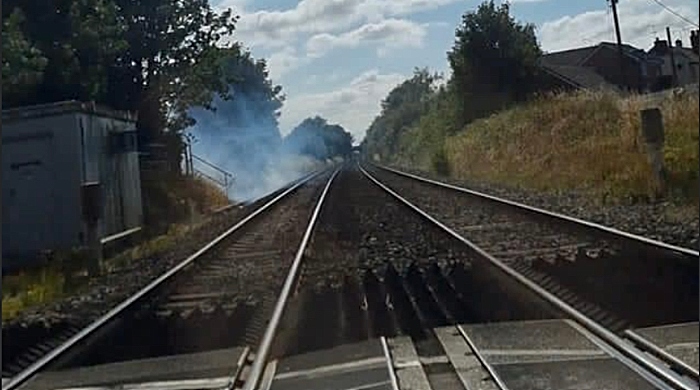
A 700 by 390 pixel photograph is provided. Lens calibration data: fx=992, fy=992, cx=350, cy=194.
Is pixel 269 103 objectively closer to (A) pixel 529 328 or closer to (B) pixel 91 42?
(B) pixel 91 42

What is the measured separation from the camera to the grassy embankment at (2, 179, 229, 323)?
335 cm

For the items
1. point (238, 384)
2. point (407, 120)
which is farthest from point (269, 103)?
point (407, 120)

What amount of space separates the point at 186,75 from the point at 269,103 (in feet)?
2.55

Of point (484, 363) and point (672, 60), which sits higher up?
point (672, 60)

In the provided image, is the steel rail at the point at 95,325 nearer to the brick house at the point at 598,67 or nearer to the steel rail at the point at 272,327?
the steel rail at the point at 272,327

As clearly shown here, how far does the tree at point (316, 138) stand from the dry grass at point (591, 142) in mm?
614

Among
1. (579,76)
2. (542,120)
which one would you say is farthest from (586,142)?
(579,76)

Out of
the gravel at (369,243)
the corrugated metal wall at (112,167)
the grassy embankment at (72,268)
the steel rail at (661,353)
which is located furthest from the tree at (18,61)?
the gravel at (369,243)

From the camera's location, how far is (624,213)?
5.69m

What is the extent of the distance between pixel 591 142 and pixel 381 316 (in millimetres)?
2232

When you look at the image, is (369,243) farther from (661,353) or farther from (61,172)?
(61,172)

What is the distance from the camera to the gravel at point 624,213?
12.5ft

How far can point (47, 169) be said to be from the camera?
318 cm

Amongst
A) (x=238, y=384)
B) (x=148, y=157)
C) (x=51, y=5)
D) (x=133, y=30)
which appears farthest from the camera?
(x=148, y=157)
